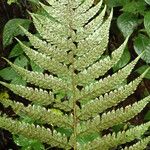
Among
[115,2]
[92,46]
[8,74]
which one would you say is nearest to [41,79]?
[92,46]

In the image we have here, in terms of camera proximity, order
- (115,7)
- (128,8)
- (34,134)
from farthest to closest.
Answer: (115,7), (128,8), (34,134)

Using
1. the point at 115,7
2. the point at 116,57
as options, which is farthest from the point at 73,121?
the point at 115,7

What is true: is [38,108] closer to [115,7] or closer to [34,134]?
[34,134]

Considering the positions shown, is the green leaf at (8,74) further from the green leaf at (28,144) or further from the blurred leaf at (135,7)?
the blurred leaf at (135,7)

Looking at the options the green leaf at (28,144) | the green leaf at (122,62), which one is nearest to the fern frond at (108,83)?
the green leaf at (28,144)

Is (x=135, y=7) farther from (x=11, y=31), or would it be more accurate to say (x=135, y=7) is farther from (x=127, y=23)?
(x=11, y=31)
